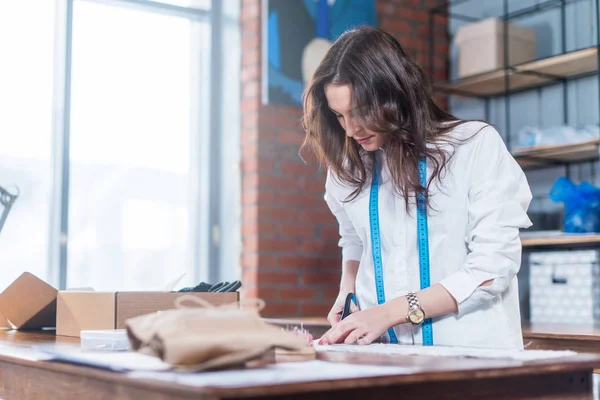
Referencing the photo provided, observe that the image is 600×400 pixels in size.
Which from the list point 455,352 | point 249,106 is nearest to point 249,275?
point 249,106

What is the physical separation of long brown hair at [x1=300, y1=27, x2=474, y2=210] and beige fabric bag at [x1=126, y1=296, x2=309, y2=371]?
2.27 ft

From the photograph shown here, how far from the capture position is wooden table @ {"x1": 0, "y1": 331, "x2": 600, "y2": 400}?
932 millimetres

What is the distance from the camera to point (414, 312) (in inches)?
61.7

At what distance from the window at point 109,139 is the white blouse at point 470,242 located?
2165 mm

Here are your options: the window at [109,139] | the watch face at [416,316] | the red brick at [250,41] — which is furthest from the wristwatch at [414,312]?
the red brick at [250,41]

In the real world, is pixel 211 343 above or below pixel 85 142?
below

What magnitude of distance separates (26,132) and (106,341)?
7.76 ft

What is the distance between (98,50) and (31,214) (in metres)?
0.82

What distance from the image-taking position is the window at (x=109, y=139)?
353cm

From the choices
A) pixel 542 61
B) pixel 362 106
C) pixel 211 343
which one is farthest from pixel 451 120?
pixel 542 61

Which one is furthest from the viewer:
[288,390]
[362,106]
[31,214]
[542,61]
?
[542,61]

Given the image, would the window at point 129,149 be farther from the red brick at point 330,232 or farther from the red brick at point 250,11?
the red brick at point 330,232

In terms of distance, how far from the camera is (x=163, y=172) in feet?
12.8

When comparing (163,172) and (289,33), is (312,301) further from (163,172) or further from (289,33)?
(289,33)
